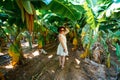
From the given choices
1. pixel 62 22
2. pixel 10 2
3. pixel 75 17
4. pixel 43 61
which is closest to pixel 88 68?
pixel 43 61

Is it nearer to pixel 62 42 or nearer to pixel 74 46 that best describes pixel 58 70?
pixel 62 42

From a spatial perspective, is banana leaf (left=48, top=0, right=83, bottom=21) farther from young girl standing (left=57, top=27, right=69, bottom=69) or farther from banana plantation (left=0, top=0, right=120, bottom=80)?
young girl standing (left=57, top=27, right=69, bottom=69)

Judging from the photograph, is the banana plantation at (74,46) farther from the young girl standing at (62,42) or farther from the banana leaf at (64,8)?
the young girl standing at (62,42)

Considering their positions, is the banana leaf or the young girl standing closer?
the banana leaf

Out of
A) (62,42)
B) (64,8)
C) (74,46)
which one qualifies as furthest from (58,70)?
(74,46)

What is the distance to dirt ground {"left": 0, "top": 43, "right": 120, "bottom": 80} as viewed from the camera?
23.4ft

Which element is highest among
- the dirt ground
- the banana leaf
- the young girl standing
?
the banana leaf

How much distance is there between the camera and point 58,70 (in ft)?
24.6

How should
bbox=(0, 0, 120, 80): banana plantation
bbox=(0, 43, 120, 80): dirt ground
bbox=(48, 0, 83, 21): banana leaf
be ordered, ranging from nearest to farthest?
bbox=(48, 0, 83, 21): banana leaf, bbox=(0, 0, 120, 80): banana plantation, bbox=(0, 43, 120, 80): dirt ground

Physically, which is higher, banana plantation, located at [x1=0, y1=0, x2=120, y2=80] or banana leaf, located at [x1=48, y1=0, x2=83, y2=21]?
banana leaf, located at [x1=48, y1=0, x2=83, y2=21]

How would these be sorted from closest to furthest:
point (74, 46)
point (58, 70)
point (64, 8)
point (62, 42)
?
point (64, 8) → point (62, 42) → point (58, 70) → point (74, 46)

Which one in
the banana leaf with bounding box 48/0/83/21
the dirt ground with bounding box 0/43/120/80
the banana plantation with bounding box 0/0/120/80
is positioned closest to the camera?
the banana leaf with bounding box 48/0/83/21

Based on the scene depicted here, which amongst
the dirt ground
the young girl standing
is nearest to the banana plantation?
the dirt ground

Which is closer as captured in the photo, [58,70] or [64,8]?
[64,8]
